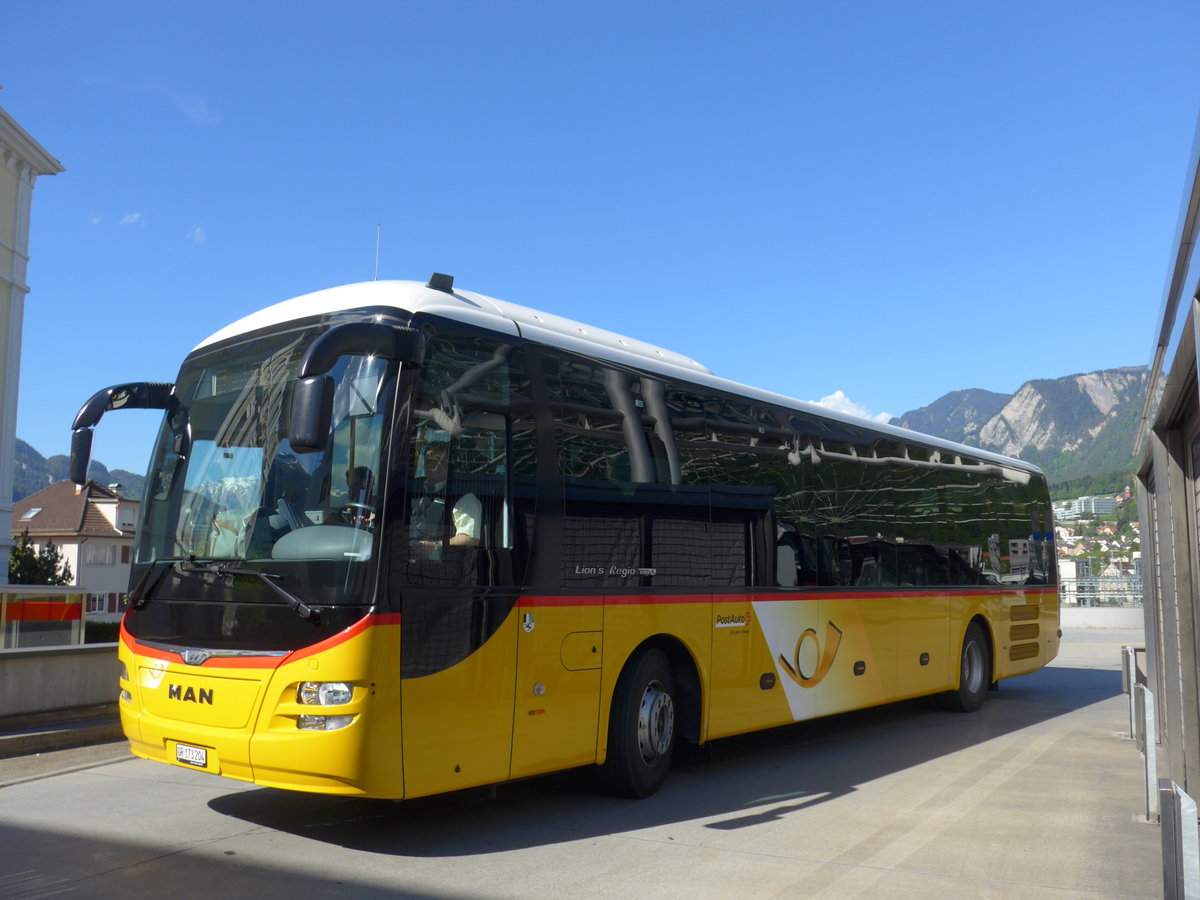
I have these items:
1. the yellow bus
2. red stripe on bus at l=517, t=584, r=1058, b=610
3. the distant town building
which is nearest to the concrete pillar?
red stripe on bus at l=517, t=584, r=1058, b=610

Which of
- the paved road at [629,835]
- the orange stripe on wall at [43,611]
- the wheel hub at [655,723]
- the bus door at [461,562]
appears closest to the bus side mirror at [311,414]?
the bus door at [461,562]

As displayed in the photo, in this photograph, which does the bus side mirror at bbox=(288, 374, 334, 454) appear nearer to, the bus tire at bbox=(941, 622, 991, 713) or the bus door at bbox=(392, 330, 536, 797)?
the bus door at bbox=(392, 330, 536, 797)

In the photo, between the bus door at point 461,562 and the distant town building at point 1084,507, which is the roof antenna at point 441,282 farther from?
the distant town building at point 1084,507

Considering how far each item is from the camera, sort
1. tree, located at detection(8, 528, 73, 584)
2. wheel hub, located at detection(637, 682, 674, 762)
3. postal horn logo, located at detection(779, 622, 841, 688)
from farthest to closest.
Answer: tree, located at detection(8, 528, 73, 584), postal horn logo, located at detection(779, 622, 841, 688), wheel hub, located at detection(637, 682, 674, 762)

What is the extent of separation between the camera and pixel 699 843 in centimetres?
666

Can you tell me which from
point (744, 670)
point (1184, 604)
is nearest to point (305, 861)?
point (744, 670)

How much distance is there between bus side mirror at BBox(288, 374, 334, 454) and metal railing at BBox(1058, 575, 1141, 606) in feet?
132

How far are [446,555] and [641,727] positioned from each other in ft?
7.91

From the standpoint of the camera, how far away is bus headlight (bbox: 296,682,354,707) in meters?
5.85

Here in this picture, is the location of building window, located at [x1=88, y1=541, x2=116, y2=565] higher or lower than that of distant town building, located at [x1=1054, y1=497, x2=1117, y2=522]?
lower

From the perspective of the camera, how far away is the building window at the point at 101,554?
85.9m

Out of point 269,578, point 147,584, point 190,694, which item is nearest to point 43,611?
point 147,584

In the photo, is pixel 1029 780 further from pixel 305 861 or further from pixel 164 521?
pixel 164 521

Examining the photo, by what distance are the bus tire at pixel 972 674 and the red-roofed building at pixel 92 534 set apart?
79301 mm
